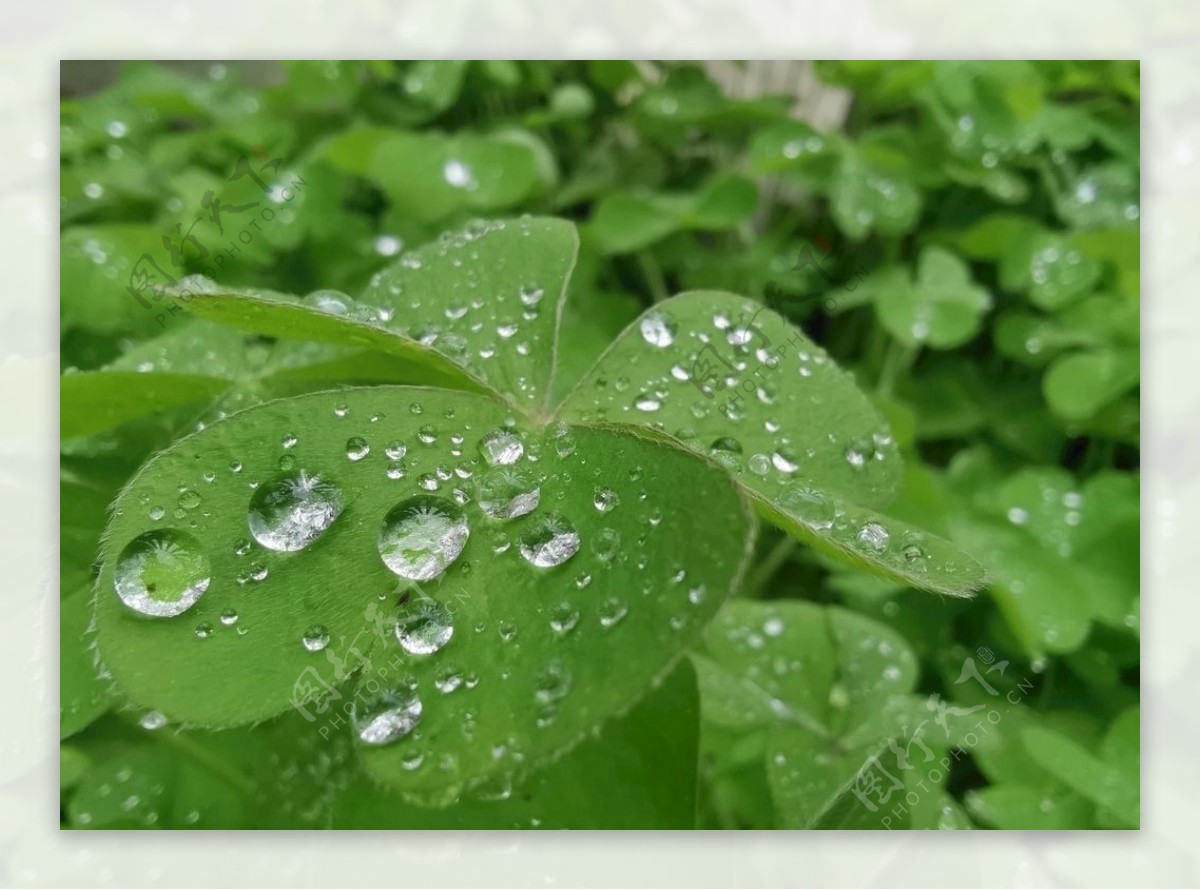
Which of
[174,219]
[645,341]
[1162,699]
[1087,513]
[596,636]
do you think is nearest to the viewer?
[596,636]

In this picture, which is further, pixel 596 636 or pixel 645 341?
pixel 645 341

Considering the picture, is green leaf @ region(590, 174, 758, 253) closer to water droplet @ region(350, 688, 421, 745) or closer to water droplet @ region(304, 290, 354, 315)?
water droplet @ region(304, 290, 354, 315)

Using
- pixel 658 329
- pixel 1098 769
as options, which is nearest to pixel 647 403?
pixel 658 329

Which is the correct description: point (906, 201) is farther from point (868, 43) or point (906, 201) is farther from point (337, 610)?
point (337, 610)

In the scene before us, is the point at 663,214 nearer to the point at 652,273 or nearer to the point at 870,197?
the point at 652,273

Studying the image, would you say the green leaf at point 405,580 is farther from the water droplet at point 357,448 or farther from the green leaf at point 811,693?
the green leaf at point 811,693

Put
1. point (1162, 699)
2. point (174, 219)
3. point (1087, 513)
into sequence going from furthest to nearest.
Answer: point (174, 219), point (1087, 513), point (1162, 699)

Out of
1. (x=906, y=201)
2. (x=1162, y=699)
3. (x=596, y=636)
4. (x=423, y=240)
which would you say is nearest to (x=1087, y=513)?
(x=1162, y=699)
